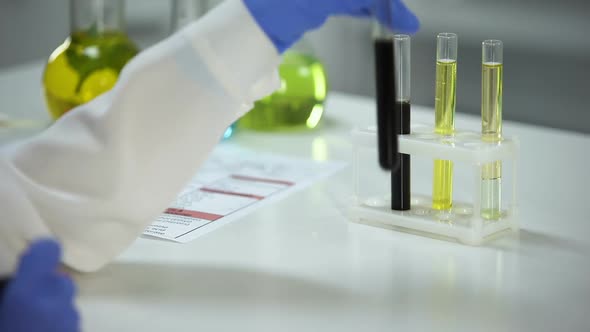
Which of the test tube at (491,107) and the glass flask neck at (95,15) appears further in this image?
the glass flask neck at (95,15)

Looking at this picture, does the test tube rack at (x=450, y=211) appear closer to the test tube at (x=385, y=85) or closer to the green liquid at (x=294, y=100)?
the test tube at (x=385, y=85)

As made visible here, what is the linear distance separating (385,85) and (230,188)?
43 centimetres

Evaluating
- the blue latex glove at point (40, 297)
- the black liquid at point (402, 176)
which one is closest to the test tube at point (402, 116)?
the black liquid at point (402, 176)

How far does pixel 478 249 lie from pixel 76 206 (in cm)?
39

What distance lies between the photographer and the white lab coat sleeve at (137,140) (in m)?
0.71

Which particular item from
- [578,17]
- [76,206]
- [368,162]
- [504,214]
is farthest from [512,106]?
[76,206]

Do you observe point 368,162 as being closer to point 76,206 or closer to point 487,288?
point 487,288

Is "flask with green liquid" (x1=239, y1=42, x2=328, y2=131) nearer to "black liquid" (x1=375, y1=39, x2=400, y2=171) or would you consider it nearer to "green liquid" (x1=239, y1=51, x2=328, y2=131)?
"green liquid" (x1=239, y1=51, x2=328, y2=131)

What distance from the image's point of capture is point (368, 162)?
3.79 feet

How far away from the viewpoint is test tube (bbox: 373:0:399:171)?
0.65 metres

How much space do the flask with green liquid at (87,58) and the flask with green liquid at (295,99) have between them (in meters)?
0.21

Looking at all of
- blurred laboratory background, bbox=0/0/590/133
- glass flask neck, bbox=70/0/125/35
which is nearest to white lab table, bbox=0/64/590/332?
glass flask neck, bbox=70/0/125/35

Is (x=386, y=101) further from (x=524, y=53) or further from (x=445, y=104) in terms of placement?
(x=524, y=53)

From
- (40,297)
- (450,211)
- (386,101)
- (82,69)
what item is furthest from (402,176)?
(82,69)
